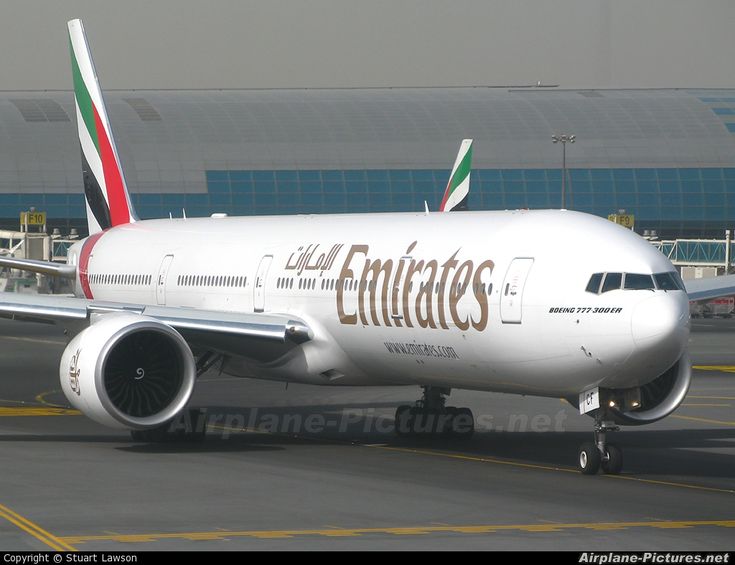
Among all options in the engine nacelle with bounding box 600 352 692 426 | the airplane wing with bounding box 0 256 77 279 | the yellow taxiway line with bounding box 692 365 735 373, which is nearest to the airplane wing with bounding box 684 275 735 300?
the engine nacelle with bounding box 600 352 692 426

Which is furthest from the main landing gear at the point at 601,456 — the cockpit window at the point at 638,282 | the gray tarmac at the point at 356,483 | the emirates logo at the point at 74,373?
the emirates logo at the point at 74,373

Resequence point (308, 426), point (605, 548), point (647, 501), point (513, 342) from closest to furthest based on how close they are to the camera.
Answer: point (605, 548) < point (647, 501) < point (513, 342) < point (308, 426)

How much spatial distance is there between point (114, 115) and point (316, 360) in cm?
9162

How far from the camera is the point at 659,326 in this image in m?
21.2

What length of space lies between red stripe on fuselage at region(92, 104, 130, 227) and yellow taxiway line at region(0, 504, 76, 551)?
20.2m

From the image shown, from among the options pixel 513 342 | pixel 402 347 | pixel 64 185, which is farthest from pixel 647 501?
pixel 64 185

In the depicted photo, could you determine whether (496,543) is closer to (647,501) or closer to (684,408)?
(647,501)

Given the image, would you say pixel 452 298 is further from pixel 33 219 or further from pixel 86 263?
pixel 33 219

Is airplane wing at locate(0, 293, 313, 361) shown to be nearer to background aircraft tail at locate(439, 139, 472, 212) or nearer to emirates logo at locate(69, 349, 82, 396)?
emirates logo at locate(69, 349, 82, 396)

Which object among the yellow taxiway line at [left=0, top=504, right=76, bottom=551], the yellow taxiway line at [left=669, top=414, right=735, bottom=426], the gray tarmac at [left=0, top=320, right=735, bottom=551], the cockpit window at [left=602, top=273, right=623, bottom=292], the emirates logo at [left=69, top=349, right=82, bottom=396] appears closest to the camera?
the yellow taxiway line at [left=0, top=504, right=76, bottom=551]

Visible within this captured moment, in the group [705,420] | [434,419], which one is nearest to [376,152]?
[705,420]

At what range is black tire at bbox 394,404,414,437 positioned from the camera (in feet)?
94.5

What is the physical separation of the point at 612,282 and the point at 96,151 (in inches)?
796

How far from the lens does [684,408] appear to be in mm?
34562
